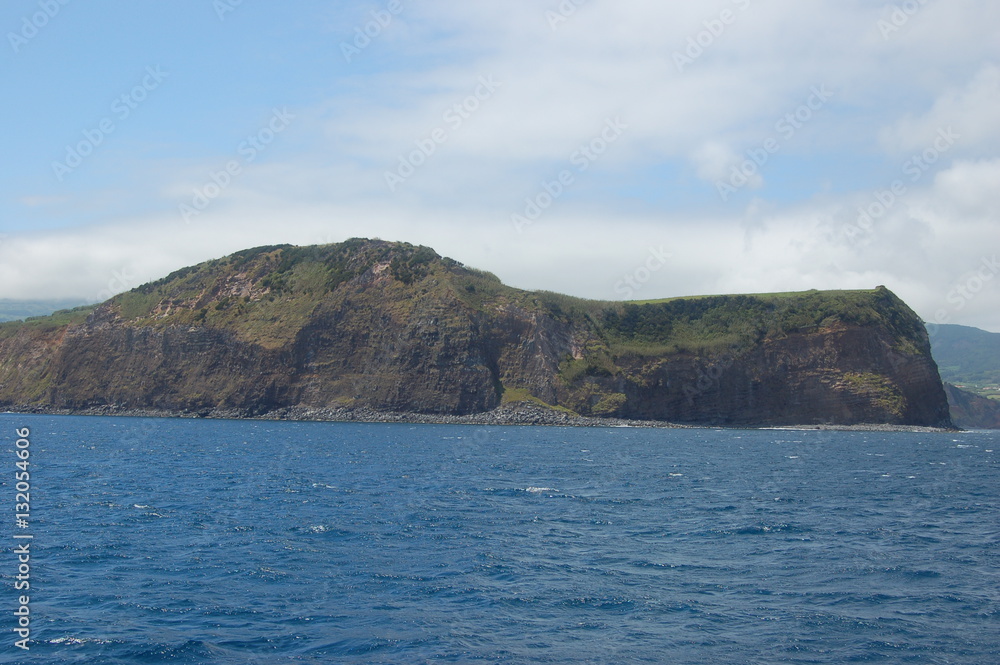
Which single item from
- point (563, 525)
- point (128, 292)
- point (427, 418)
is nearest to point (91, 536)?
point (563, 525)

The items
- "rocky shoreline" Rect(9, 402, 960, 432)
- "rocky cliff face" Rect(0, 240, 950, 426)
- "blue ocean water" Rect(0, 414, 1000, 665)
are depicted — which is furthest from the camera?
"rocky cliff face" Rect(0, 240, 950, 426)

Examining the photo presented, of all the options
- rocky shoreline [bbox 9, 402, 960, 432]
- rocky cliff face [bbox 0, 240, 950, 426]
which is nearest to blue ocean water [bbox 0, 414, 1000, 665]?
rocky shoreline [bbox 9, 402, 960, 432]

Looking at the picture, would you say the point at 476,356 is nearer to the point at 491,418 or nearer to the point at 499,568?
the point at 491,418

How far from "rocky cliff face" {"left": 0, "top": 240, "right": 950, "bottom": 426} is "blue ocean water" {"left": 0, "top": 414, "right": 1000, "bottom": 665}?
82.0 metres

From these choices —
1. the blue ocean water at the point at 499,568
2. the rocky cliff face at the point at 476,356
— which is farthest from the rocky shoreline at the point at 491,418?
the blue ocean water at the point at 499,568

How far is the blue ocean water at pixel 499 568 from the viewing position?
18.8 meters

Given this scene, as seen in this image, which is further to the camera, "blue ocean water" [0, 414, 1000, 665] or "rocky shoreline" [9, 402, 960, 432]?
"rocky shoreline" [9, 402, 960, 432]

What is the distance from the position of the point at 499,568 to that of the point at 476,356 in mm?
108866

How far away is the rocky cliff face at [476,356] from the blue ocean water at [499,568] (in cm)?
8195

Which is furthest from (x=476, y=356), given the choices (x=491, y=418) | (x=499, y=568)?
(x=499, y=568)

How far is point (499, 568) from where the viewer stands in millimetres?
25641

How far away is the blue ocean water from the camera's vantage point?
739 inches

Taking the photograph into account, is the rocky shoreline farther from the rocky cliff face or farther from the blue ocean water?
the blue ocean water

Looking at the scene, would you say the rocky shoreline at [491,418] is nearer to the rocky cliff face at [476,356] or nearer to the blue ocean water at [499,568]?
the rocky cliff face at [476,356]
